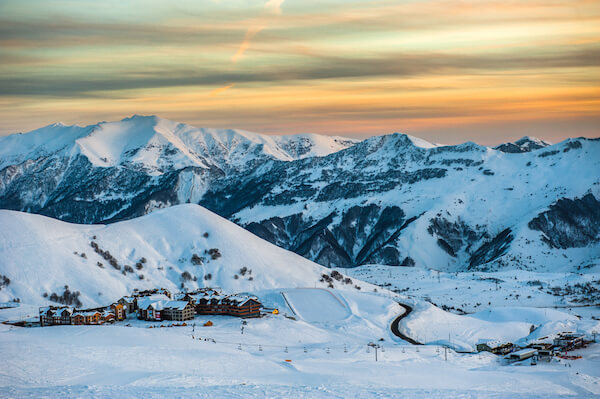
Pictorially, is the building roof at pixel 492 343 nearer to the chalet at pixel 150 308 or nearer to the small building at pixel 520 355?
the small building at pixel 520 355

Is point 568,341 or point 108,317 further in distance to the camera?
point 108,317

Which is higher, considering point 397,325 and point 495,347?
point 397,325

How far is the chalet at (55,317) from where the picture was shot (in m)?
103

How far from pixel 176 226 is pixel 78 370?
398 feet

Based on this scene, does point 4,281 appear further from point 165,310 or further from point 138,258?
point 165,310

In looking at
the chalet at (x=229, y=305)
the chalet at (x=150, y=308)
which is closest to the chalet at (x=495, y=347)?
the chalet at (x=229, y=305)

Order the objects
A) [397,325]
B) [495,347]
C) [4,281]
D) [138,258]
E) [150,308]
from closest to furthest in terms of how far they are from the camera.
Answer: [495,347], [150,308], [397,325], [4,281], [138,258]

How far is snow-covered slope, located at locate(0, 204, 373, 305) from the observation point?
13812 cm

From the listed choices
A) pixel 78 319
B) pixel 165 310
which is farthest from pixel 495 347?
pixel 78 319

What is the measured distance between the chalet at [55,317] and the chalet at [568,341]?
251 feet

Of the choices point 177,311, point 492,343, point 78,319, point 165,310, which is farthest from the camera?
point 177,311

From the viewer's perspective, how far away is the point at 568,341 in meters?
106

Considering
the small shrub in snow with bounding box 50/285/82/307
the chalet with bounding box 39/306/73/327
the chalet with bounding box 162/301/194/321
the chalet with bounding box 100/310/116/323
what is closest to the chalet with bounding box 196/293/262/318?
the chalet with bounding box 162/301/194/321

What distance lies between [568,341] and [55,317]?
264 feet
